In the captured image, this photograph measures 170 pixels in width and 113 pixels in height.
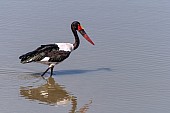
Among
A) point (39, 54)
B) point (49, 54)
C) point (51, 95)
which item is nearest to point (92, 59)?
point (49, 54)

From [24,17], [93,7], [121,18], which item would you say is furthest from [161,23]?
[24,17]

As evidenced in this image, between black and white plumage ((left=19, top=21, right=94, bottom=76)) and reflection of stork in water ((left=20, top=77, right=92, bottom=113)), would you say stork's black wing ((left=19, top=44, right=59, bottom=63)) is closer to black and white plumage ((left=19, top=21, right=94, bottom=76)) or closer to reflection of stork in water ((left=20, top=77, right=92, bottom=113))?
black and white plumage ((left=19, top=21, right=94, bottom=76))

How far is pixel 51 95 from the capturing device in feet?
38.1

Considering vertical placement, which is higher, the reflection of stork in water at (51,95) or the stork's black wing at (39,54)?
the stork's black wing at (39,54)

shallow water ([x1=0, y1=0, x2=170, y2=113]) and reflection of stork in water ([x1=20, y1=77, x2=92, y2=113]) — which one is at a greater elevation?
shallow water ([x1=0, y1=0, x2=170, y2=113])

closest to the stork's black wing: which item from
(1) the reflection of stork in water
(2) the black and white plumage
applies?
(2) the black and white plumage

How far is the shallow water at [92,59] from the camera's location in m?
11.1

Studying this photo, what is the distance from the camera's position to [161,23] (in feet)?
51.0

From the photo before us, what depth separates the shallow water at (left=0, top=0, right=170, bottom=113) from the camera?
1106 centimetres

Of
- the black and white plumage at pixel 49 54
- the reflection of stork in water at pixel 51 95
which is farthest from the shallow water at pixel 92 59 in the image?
the black and white plumage at pixel 49 54

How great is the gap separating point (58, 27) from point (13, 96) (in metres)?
4.28

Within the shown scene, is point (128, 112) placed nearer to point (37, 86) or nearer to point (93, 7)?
point (37, 86)

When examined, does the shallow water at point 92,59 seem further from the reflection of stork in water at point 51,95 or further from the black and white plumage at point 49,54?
the black and white plumage at point 49,54

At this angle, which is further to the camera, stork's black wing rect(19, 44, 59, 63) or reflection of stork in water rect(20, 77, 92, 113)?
stork's black wing rect(19, 44, 59, 63)
